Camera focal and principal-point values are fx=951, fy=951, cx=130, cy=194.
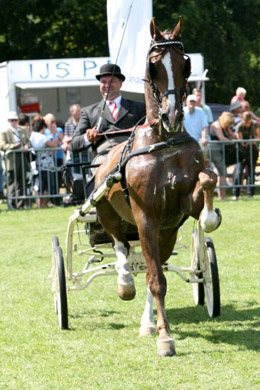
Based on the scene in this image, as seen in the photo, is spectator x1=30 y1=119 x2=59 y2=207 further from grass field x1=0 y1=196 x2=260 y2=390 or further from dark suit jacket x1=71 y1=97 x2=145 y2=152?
dark suit jacket x1=71 y1=97 x2=145 y2=152

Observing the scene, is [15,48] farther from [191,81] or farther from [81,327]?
[81,327]

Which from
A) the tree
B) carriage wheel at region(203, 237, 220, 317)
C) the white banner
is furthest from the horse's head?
the tree

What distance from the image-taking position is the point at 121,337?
7.73m

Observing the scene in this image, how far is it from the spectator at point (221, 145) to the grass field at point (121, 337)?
7.08 meters

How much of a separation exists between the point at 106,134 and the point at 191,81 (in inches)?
557

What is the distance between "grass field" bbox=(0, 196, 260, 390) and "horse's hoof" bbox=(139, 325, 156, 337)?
0.29 ft

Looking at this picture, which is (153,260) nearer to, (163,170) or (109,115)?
(163,170)

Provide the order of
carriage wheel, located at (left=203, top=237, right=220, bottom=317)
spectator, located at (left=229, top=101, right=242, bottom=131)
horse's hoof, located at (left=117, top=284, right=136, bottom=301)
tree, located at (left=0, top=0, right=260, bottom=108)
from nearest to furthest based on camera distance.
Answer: horse's hoof, located at (left=117, top=284, right=136, bottom=301)
carriage wheel, located at (left=203, top=237, right=220, bottom=317)
spectator, located at (left=229, top=101, right=242, bottom=131)
tree, located at (left=0, top=0, right=260, bottom=108)

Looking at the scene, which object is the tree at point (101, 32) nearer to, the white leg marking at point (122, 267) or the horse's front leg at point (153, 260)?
the white leg marking at point (122, 267)

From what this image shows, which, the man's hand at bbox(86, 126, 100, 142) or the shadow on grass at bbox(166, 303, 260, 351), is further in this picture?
the man's hand at bbox(86, 126, 100, 142)

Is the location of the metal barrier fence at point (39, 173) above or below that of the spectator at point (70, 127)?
below

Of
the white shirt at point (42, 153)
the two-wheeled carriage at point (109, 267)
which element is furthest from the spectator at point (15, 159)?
the two-wheeled carriage at point (109, 267)

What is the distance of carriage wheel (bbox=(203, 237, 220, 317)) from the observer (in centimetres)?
820

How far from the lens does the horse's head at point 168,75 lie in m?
6.80
